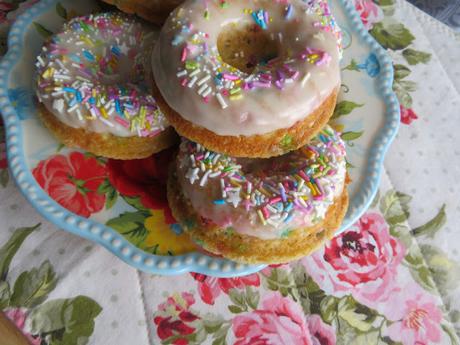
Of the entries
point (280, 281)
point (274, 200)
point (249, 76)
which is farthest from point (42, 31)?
point (280, 281)

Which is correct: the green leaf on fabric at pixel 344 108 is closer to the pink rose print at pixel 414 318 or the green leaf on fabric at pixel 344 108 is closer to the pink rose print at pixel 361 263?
the pink rose print at pixel 361 263

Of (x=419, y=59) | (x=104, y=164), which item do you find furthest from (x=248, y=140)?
(x=419, y=59)

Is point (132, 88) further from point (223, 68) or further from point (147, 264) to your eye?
point (147, 264)

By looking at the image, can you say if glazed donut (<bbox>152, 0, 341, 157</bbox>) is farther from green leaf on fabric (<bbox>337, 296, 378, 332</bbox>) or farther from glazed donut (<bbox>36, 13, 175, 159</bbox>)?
green leaf on fabric (<bbox>337, 296, 378, 332</bbox>)

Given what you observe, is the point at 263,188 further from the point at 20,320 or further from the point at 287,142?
the point at 20,320

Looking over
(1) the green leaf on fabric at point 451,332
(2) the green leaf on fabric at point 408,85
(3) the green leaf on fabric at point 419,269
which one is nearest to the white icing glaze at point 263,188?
(3) the green leaf on fabric at point 419,269

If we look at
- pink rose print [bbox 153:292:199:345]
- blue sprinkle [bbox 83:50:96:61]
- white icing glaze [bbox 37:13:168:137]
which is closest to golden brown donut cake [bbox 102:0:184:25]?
white icing glaze [bbox 37:13:168:137]
